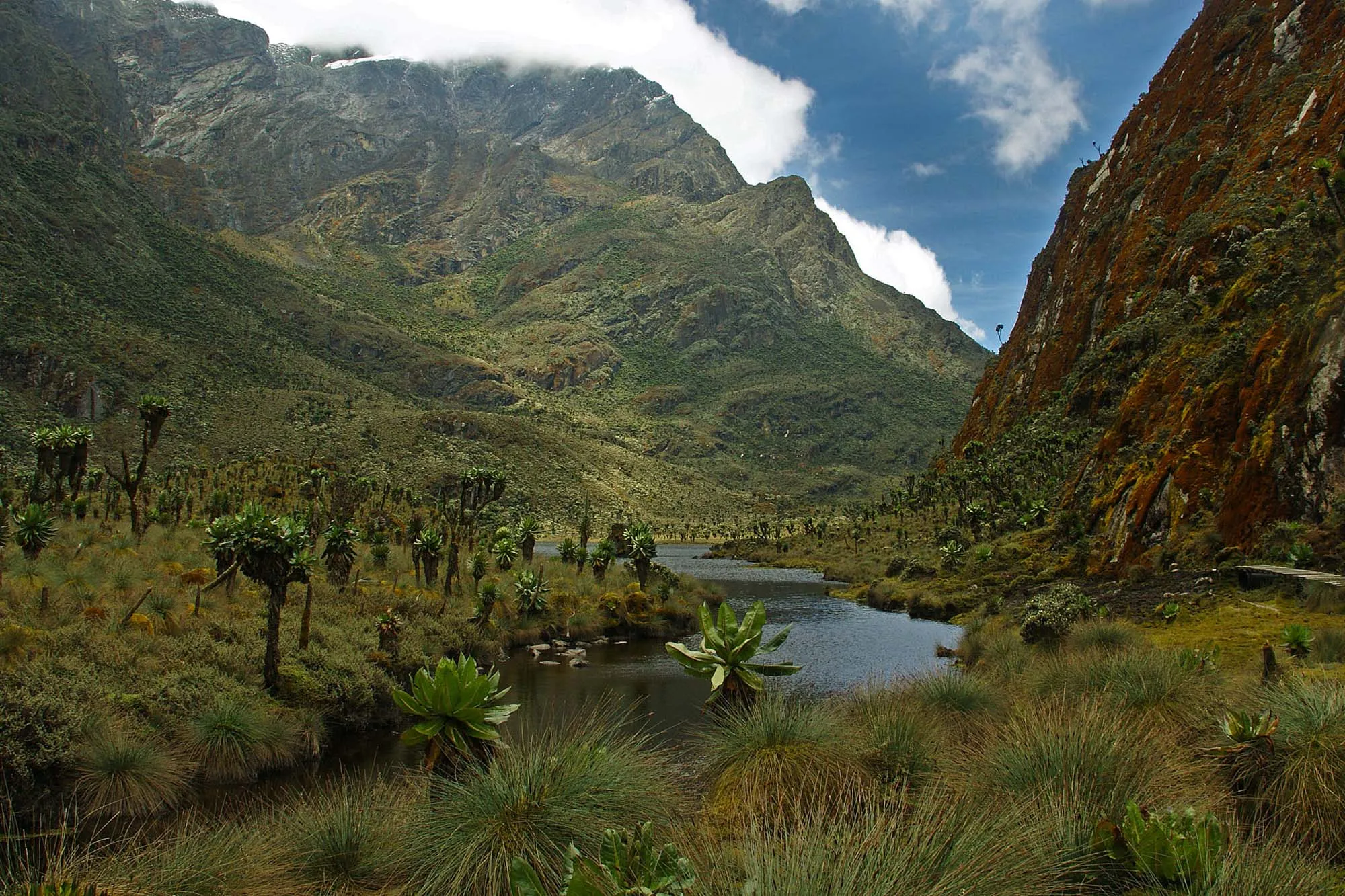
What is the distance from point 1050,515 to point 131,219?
224 m

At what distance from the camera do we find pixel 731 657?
11172 millimetres

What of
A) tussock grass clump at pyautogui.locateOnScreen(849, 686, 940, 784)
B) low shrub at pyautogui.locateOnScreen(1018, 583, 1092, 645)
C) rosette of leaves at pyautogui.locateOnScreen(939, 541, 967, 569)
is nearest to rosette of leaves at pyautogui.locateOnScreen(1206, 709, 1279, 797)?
tussock grass clump at pyautogui.locateOnScreen(849, 686, 940, 784)

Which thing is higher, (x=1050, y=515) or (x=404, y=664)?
(x=1050, y=515)

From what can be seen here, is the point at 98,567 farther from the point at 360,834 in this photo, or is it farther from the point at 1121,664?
the point at 1121,664

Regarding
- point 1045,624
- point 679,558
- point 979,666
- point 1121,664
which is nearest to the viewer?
point 1121,664

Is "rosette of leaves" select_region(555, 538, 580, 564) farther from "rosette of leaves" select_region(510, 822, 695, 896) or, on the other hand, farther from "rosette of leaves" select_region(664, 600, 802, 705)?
"rosette of leaves" select_region(510, 822, 695, 896)

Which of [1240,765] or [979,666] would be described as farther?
[979,666]

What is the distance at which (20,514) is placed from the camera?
33.7 meters

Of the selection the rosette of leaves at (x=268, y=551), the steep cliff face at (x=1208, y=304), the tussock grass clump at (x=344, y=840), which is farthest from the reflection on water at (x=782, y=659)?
the steep cliff face at (x=1208, y=304)

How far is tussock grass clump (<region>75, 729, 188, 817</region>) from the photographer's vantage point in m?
15.6

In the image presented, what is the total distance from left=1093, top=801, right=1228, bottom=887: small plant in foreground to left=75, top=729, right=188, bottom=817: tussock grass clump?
61.7 ft

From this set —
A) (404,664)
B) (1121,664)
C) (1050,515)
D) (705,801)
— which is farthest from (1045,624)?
(1050,515)

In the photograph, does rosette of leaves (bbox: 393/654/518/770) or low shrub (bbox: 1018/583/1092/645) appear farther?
low shrub (bbox: 1018/583/1092/645)

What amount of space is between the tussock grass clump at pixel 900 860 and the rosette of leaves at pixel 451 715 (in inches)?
200
